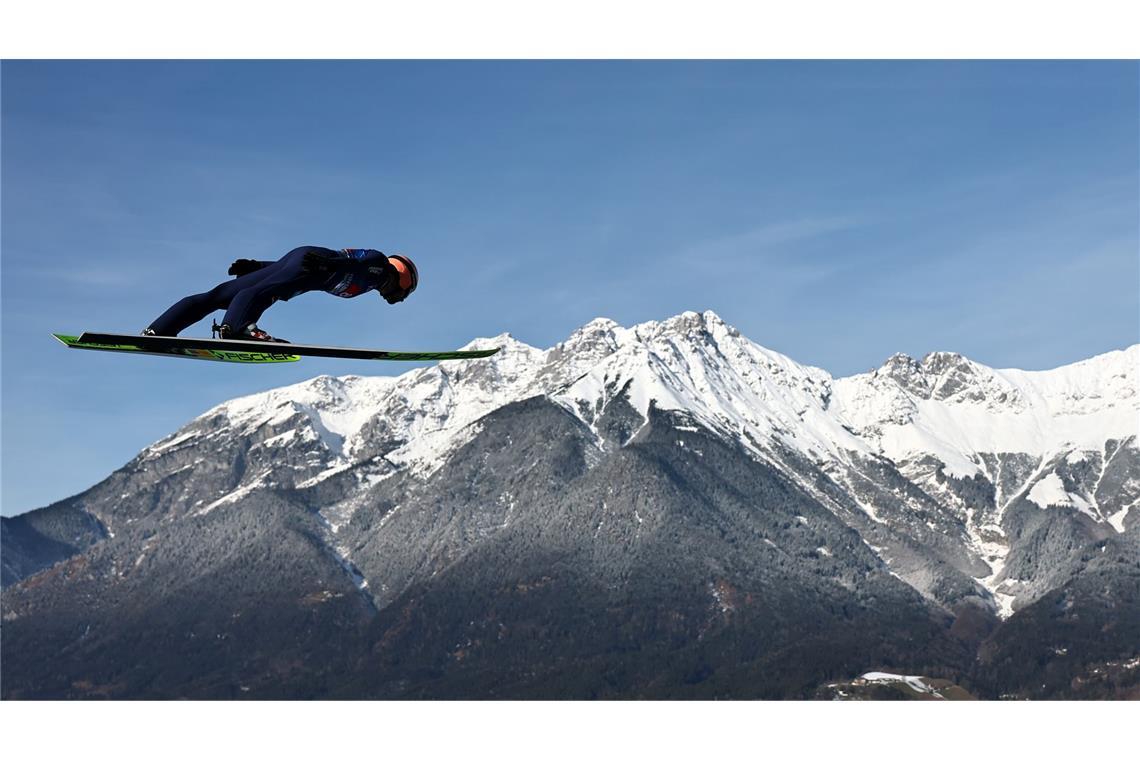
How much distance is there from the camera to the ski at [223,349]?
2248 cm

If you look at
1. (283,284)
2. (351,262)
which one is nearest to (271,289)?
(283,284)

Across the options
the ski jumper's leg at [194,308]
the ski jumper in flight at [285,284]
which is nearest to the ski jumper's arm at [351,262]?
the ski jumper in flight at [285,284]

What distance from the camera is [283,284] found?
22.2m

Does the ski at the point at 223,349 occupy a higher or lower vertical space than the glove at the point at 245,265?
lower

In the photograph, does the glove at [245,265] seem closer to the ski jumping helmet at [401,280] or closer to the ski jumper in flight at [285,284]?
the ski jumper in flight at [285,284]

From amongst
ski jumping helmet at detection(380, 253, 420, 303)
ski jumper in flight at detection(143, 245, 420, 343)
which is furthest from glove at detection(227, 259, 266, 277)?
ski jumping helmet at detection(380, 253, 420, 303)

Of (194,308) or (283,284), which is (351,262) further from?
(194,308)

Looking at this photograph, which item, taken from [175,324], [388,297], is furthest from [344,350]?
[175,324]

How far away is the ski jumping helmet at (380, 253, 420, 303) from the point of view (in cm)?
2292

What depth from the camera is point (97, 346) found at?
934 inches

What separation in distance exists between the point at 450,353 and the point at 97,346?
5532mm

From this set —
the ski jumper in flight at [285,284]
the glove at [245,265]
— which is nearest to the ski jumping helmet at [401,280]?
the ski jumper in flight at [285,284]

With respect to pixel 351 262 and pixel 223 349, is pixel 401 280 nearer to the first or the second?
pixel 351 262

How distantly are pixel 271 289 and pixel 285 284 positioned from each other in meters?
0.24
